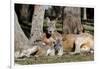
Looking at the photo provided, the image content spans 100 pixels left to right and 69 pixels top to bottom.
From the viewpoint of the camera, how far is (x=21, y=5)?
5.72ft

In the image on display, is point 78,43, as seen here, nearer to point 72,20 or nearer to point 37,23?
point 72,20

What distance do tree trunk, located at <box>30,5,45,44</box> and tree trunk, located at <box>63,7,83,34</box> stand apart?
0.22 meters

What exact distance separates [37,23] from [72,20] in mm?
342

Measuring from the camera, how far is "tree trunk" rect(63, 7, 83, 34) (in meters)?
1.87

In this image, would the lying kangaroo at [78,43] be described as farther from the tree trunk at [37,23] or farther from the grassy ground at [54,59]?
the tree trunk at [37,23]

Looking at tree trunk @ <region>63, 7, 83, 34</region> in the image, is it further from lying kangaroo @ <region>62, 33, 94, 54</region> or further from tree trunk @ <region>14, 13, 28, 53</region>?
tree trunk @ <region>14, 13, 28, 53</region>

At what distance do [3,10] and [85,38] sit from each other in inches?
32.2

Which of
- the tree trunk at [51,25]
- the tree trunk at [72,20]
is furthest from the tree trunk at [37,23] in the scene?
the tree trunk at [72,20]

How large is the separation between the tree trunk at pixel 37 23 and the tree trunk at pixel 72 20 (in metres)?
0.22

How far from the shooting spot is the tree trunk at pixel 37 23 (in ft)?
5.84

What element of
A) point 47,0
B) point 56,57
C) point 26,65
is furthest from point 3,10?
point 56,57

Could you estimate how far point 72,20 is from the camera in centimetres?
189

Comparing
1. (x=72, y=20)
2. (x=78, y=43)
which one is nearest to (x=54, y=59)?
(x=78, y=43)
